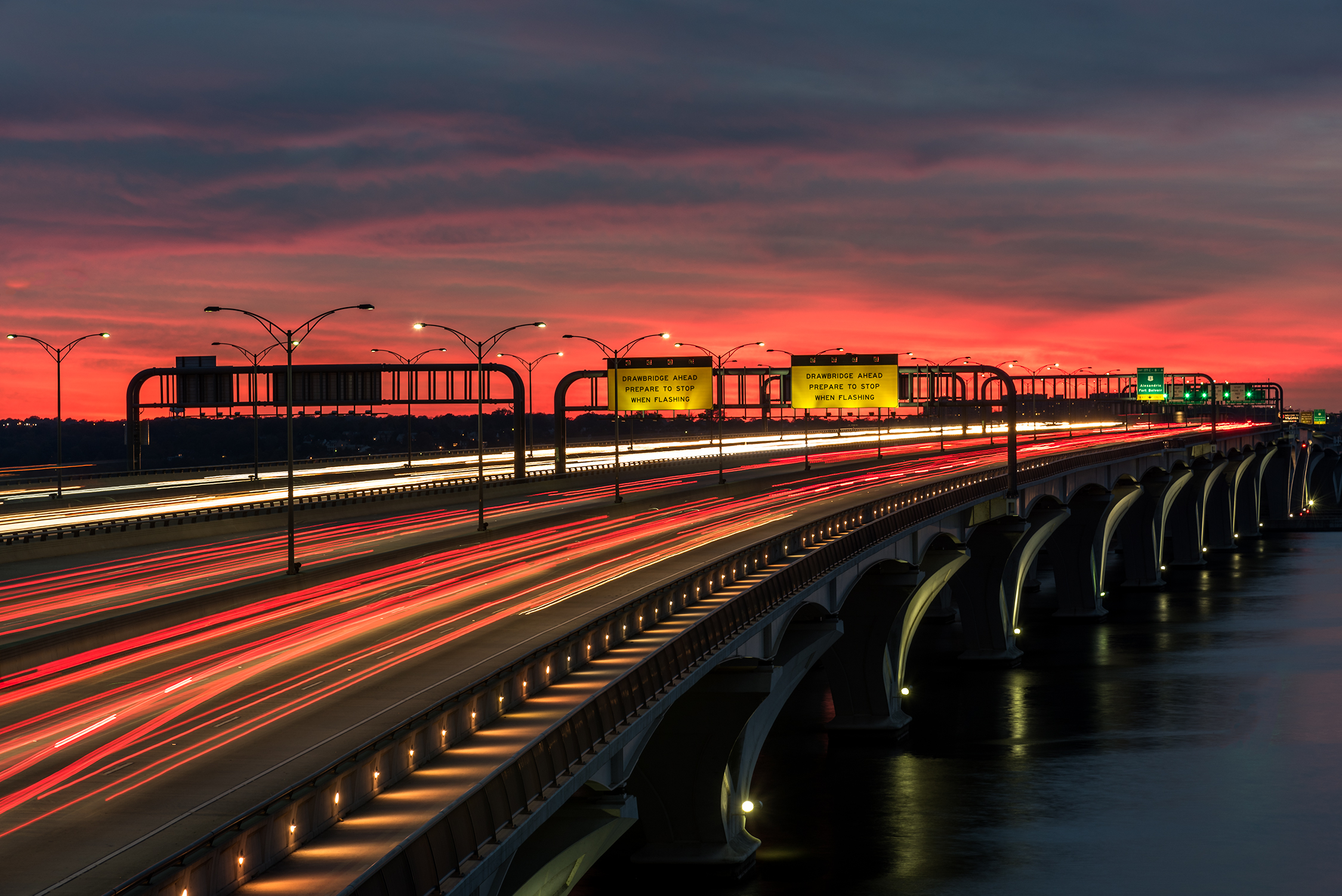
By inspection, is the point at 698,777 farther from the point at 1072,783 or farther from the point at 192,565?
the point at 1072,783

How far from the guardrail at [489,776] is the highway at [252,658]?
1777 mm

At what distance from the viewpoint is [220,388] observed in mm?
91000

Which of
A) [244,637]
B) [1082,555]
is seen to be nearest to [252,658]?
[244,637]

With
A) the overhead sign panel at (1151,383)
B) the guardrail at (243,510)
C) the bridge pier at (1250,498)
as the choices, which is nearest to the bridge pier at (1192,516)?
the overhead sign panel at (1151,383)

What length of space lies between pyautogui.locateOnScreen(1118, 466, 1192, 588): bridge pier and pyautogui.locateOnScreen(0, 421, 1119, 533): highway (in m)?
29.6

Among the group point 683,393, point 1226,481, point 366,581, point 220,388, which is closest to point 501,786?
point 366,581

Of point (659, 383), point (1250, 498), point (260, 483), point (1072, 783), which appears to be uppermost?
point (659, 383)

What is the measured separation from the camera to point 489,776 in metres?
17.2

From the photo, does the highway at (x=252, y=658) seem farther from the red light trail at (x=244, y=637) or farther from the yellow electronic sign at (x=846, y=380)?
the yellow electronic sign at (x=846, y=380)

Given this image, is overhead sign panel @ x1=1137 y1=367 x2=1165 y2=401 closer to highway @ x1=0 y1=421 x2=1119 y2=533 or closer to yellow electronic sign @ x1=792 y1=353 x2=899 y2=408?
highway @ x1=0 y1=421 x2=1119 y2=533

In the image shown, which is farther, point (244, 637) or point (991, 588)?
point (991, 588)

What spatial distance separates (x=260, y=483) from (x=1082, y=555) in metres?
63.5

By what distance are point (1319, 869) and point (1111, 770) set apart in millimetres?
13098

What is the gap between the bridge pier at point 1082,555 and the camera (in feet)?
335
